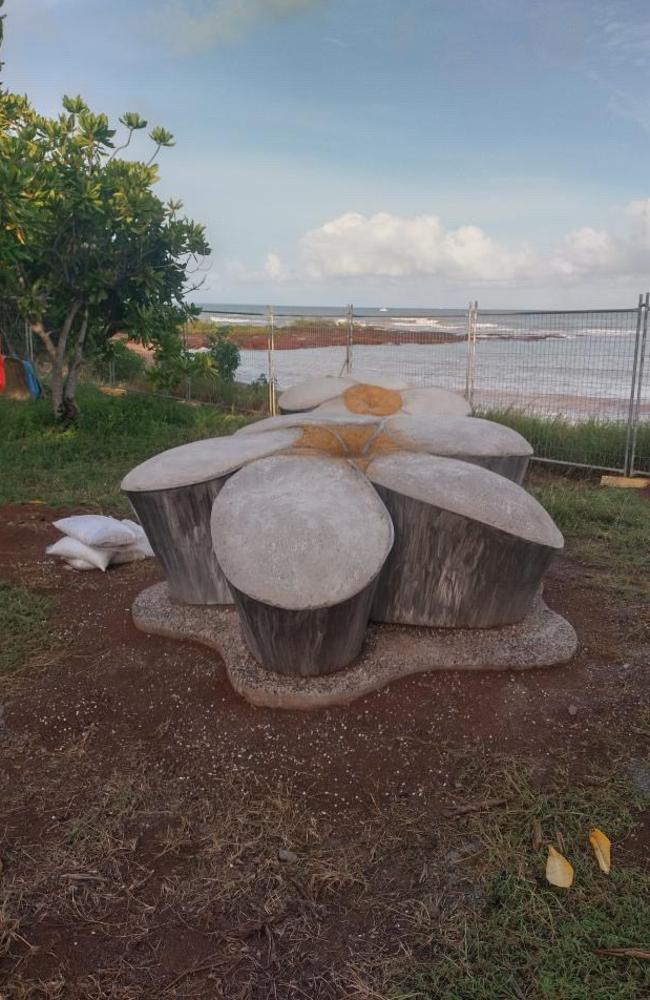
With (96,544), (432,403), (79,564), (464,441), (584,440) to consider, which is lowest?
(79,564)

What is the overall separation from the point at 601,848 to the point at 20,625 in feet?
9.33

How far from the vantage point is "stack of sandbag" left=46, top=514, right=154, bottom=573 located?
14.9ft

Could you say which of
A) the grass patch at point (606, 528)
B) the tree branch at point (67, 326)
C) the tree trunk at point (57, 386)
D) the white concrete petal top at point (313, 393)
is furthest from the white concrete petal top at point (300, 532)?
the tree trunk at point (57, 386)

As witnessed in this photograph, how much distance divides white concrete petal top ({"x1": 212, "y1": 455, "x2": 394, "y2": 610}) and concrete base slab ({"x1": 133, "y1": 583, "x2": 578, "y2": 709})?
0.47m

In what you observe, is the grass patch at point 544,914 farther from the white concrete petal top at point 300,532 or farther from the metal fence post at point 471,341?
the metal fence post at point 471,341

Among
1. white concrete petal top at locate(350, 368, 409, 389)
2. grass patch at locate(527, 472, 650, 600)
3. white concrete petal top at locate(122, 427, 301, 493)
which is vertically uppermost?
white concrete petal top at locate(350, 368, 409, 389)

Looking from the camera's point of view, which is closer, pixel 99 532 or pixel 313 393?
pixel 99 532

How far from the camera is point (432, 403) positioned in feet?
15.8

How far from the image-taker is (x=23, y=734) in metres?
2.94

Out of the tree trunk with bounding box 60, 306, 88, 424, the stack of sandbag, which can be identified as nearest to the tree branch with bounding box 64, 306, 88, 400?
the tree trunk with bounding box 60, 306, 88, 424

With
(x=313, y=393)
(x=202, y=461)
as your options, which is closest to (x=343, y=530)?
(x=202, y=461)

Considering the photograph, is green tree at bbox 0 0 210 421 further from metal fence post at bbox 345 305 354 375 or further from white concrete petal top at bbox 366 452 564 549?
white concrete petal top at bbox 366 452 564 549

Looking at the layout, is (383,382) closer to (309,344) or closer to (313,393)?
(313,393)

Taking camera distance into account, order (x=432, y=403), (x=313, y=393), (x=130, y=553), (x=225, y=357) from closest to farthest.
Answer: (x=130, y=553), (x=432, y=403), (x=313, y=393), (x=225, y=357)
